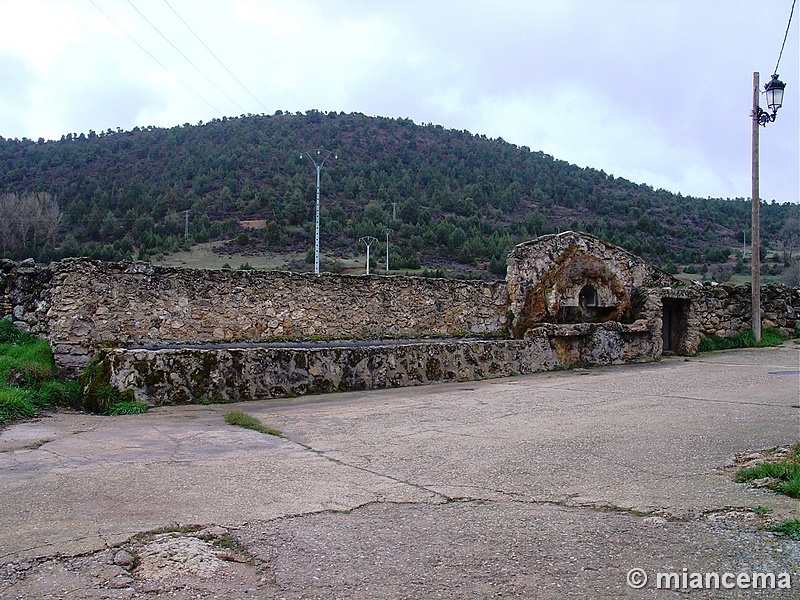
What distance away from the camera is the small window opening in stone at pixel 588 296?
50.6 feet

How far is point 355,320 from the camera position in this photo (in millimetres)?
13852

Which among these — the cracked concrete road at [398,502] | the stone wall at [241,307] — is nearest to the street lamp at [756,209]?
the stone wall at [241,307]

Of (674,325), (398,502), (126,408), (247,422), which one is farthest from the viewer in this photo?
(674,325)

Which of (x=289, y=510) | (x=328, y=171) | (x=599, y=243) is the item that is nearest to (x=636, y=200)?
(x=328, y=171)

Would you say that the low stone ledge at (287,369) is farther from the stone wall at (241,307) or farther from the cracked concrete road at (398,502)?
the stone wall at (241,307)

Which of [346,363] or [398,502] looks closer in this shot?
[398,502]

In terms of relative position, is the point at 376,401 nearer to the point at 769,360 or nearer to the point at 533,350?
the point at 533,350

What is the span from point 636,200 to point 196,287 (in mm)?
53156

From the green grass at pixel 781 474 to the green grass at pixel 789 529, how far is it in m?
0.62

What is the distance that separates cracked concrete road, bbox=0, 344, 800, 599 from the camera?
10.9 ft

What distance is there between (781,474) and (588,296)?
11.0 metres

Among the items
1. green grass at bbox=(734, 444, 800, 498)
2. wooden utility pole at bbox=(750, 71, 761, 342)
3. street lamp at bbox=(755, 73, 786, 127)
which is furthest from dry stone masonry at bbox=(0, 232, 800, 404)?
green grass at bbox=(734, 444, 800, 498)

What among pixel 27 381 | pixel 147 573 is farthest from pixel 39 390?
pixel 147 573

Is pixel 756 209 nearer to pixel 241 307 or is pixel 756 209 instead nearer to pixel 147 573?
pixel 241 307
